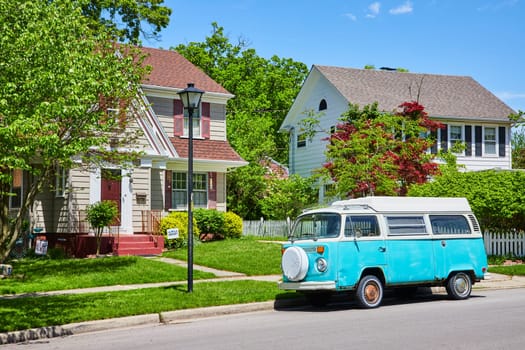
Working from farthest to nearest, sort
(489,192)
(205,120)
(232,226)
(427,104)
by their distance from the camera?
(427,104), (205,120), (232,226), (489,192)

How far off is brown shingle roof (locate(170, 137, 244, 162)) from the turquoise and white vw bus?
48.1ft

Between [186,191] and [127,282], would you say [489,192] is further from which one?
[186,191]

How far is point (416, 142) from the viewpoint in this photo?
90.5ft

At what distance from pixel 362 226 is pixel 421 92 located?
25.1m

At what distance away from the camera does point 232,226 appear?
27.9 meters

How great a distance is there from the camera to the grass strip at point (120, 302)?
11612 mm

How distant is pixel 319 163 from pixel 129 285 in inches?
853

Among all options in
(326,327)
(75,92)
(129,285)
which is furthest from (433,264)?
(75,92)

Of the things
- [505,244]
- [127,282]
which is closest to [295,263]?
[127,282]

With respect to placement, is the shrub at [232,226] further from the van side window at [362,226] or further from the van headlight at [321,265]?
the van headlight at [321,265]

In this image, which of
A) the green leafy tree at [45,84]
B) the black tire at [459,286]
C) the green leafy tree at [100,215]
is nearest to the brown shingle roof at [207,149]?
the green leafy tree at [100,215]

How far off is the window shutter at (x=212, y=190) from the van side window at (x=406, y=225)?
15879 millimetres

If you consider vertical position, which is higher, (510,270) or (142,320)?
(510,270)

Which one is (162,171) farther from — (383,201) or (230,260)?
(383,201)
